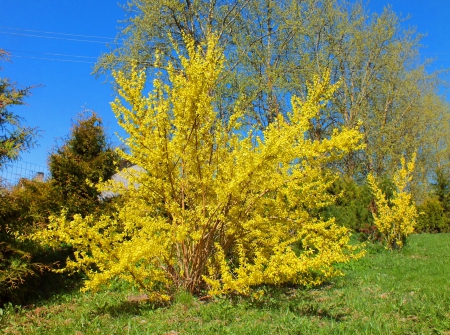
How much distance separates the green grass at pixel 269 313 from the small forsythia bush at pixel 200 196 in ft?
0.93

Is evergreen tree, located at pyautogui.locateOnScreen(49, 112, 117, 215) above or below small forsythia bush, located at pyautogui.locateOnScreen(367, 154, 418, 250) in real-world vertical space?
above

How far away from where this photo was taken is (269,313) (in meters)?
4.11

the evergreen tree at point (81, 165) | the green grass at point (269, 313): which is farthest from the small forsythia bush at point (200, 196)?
the evergreen tree at point (81, 165)

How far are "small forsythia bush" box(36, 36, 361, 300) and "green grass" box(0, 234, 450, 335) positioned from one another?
28 cm

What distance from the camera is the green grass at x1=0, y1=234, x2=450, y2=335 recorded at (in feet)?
11.8

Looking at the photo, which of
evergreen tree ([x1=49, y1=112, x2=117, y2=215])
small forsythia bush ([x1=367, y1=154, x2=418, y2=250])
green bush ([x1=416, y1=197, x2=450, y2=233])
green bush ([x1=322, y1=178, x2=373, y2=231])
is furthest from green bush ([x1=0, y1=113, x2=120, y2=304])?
green bush ([x1=416, y1=197, x2=450, y2=233])

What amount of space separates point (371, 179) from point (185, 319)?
7.28 m

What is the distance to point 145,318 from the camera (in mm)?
4023

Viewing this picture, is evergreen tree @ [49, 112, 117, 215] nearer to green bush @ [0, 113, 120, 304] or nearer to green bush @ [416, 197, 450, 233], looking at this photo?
green bush @ [0, 113, 120, 304]

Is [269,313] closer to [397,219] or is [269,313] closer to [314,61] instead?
[397,219]

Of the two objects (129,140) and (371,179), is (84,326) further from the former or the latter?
(371,179)

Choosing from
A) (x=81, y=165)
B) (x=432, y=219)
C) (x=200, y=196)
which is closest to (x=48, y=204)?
(x=81, y=165)

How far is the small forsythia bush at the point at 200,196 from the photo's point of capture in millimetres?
4016

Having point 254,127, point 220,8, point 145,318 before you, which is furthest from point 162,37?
Result: point 145,318
